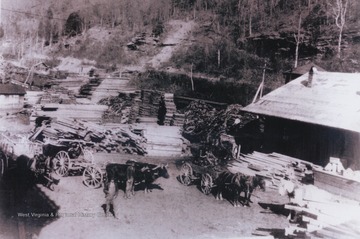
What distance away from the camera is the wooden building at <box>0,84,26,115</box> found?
7.48 metres

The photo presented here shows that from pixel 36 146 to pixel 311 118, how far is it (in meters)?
7.17

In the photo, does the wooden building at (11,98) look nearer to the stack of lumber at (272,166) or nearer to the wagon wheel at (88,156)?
the wagon wheel at (88,156)

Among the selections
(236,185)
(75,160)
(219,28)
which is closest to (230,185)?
(236,185)

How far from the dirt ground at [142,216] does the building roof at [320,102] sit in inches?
116

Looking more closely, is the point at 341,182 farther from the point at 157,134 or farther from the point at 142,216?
the point at 142,216

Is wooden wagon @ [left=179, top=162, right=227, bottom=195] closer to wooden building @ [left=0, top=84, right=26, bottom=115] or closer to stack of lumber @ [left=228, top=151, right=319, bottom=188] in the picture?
stack of lumber @ [left=228, top=151, right=319, bottom=188]

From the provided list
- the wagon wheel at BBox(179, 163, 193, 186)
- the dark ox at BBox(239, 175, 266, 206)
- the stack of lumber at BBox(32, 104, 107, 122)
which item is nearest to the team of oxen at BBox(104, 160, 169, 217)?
the wagon wheel at BBox(179, 163, 193, 186)

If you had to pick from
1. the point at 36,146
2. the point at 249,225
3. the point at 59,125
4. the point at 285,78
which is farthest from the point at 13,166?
the point at 285,78

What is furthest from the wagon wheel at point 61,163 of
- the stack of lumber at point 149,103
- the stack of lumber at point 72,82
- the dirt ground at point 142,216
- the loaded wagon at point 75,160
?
the stack of lumber at point 149,103

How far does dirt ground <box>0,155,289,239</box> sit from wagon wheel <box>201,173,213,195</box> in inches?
5.3

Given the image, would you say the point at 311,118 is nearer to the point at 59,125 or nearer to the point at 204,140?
the point at 204,140

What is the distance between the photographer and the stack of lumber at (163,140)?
9.54 metres

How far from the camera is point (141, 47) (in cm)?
981

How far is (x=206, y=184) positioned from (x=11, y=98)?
5.02 m
